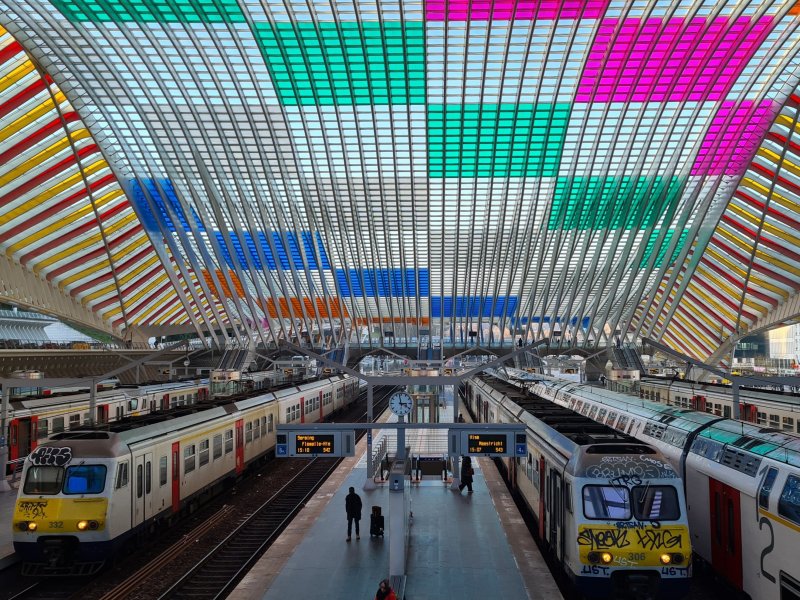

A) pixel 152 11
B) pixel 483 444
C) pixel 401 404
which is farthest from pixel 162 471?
pixel 152 11

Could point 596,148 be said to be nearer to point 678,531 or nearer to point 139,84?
point 139,84

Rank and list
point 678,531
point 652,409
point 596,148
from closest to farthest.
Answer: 1. point 678,531
2. point 652,409
3. point 596,148

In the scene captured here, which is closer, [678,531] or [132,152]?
[678,531]

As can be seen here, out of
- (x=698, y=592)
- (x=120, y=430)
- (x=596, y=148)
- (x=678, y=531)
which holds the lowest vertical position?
(x=698, y=592)

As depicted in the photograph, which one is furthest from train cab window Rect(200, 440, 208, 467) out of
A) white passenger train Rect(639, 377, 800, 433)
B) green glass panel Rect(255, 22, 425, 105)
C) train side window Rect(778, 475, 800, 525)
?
green glass panel Rect(255, 22, 425, 105)

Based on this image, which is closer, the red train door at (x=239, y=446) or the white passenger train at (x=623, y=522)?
the white passenger train at (x=623, y=522)

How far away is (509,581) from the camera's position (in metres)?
14.4

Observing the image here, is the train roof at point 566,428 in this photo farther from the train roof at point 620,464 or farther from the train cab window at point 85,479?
the train cab window at point 85,479

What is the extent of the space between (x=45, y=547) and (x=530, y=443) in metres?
10.6

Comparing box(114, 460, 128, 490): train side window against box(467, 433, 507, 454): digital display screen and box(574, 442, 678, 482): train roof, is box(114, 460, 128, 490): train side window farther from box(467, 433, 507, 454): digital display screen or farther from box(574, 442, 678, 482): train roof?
box(574, 442, 678, 482): train roof

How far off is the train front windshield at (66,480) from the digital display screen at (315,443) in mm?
3961

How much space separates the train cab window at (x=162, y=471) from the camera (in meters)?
18.1

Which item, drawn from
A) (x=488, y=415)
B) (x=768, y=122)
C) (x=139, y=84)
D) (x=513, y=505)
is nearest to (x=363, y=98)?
(x=139, y=84)

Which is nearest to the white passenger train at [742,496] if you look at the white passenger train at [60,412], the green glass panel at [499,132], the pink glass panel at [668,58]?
the white passenger train at [60,412]
